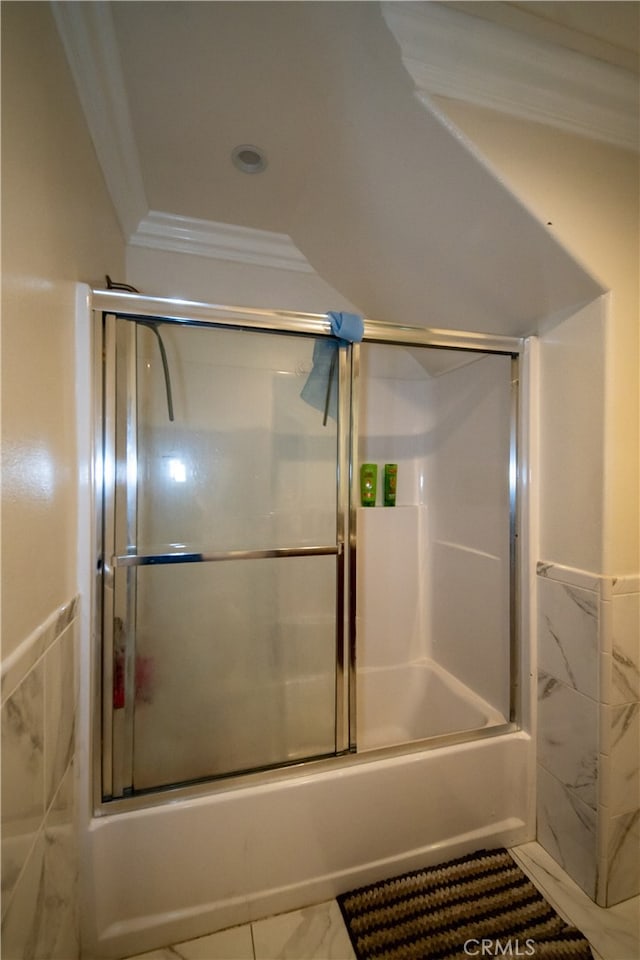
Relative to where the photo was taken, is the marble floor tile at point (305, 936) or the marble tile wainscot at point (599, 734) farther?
the marble tile wainscot at point (599, 734)

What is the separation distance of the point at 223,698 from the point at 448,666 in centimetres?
94

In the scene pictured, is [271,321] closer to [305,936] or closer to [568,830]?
[305,936]

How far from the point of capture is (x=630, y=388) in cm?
95

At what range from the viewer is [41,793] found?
624mm

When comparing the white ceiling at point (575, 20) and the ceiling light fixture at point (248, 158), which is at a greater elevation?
the white ceiling at point (575, 20)

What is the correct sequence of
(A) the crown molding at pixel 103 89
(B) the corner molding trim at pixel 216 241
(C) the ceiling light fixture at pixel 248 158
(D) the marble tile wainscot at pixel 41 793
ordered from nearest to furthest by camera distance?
1. (D) the marble tile wainscot at pixel 41 793
2. (A) the crown molding at pixel 103 89
3. (C) the ceiling light fixture at pixel 248 158
4. (B) the corner molding trim at pixel 216 241

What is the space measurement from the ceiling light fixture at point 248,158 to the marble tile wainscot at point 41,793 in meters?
1.25

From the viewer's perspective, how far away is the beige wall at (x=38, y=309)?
534 millimetres

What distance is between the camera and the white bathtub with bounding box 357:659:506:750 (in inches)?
59.9

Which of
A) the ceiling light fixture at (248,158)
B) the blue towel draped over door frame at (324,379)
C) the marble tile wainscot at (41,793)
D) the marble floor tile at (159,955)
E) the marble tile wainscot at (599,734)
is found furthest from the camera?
the blue towel draped over door frame at (324,379)

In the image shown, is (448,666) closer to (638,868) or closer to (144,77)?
(638,868)

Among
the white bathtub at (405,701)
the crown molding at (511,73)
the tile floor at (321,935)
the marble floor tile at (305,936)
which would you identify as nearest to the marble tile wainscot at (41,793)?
the tile floor at (321,935)

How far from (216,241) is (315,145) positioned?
538 millimetres

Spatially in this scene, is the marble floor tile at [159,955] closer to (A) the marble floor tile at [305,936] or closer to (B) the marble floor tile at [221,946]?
(B) the marble floor tile at [221,946]
